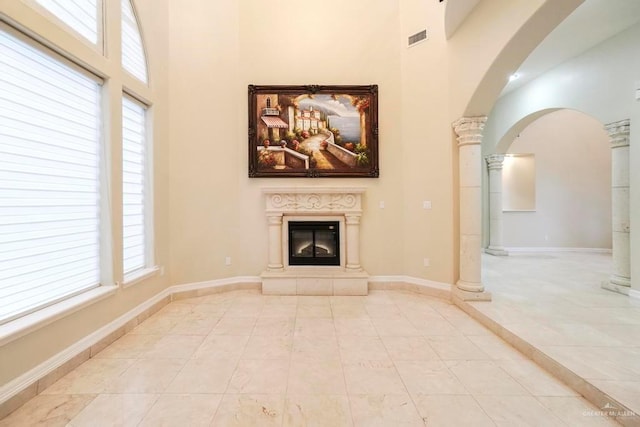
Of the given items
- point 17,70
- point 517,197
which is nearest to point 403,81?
point 17,70

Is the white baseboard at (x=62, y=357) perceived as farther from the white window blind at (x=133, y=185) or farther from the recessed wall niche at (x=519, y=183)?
the recessed wall niche at (x=519, y=183)

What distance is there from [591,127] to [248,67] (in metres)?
8.59

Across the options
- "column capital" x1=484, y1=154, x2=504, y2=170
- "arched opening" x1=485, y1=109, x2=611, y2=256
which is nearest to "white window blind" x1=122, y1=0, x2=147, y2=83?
"column capital" x1=484, y1=154, x2=504, y2=170

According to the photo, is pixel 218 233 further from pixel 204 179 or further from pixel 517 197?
pixel 517 197

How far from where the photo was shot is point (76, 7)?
225cm

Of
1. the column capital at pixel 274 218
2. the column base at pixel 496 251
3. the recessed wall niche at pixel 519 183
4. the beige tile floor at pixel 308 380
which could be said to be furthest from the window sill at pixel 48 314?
the recessed wall niche at pixel 519 183

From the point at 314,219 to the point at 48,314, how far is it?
299 centimetres

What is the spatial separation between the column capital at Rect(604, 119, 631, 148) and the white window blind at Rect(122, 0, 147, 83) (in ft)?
20.8

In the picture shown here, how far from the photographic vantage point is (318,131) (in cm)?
410

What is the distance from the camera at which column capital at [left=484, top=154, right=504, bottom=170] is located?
6.37m

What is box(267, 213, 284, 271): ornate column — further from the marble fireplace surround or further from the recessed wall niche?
the recessed wall niche

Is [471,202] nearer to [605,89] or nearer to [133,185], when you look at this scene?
[605,89]

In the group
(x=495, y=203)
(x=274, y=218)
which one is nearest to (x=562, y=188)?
(x=495, y=203)

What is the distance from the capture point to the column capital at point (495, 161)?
637 cm
